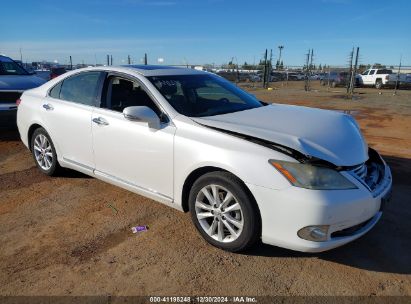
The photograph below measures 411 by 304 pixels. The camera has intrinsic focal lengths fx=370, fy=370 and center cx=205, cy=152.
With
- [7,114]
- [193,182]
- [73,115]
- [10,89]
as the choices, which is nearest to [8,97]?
[10,89]

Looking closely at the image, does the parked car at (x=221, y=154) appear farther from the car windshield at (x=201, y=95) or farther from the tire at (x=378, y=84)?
the tire at (x=378, y=84)

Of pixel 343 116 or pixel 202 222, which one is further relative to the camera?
pixel 343 116

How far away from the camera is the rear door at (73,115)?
439cm

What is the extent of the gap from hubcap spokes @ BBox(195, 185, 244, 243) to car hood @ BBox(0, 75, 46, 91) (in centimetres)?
597

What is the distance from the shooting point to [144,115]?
11.6ft

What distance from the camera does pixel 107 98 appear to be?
14.0ft

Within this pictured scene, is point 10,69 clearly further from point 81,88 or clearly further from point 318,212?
point 318,212

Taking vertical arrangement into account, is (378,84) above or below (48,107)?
below

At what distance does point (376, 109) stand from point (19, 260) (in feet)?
43.0

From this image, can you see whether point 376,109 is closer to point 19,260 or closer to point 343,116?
point 343,116

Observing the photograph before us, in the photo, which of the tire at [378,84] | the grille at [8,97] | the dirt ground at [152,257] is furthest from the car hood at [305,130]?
the tire at [378,84]

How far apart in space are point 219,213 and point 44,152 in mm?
3117

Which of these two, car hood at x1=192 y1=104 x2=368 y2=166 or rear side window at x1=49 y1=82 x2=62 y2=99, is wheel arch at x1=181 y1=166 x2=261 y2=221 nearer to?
car hood at x1=192 y1=104 x2=368 y2=166

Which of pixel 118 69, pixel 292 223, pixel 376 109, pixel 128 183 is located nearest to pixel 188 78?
pixel 118 69
